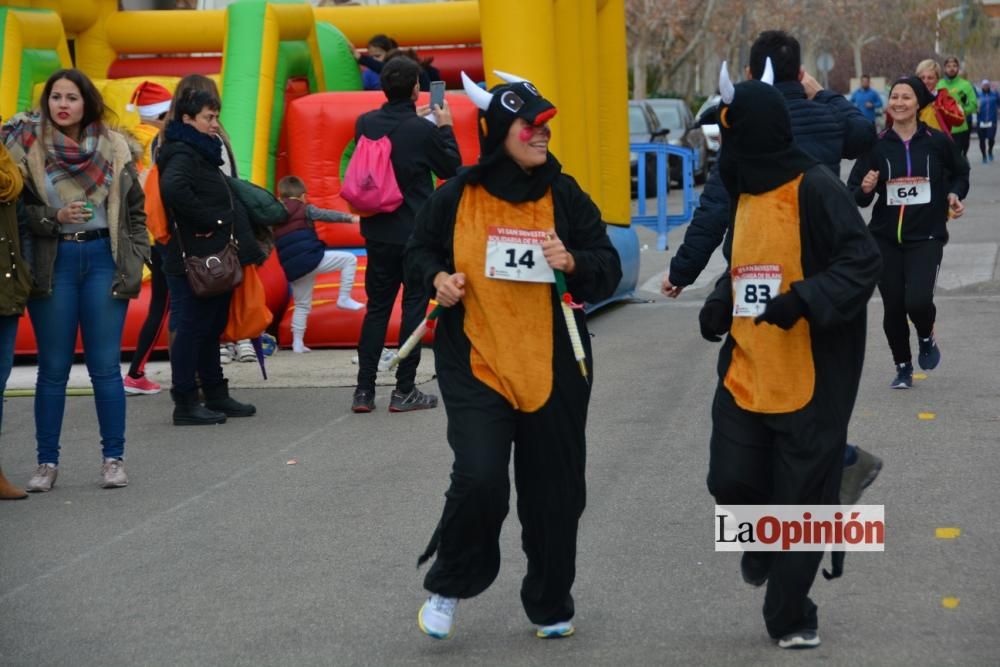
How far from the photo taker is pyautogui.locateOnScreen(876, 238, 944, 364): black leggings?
9070 mm

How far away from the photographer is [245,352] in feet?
37.6

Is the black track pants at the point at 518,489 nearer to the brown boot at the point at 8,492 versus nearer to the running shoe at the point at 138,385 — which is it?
the brown boot at the point at 8,492

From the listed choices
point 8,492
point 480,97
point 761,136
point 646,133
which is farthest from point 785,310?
point 646,133

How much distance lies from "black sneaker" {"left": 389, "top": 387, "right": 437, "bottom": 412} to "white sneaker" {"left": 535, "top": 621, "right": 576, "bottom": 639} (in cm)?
→ 430

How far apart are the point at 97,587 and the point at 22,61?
24.7 ft

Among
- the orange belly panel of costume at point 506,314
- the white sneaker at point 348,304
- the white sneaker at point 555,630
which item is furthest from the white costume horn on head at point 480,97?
the white sneaker at point 348,304

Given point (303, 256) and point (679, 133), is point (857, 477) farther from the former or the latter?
point (679, 133)

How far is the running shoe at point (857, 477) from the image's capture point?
4993 millimetres

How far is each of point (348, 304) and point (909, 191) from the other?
4162 mm

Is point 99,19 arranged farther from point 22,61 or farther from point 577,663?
point 577,663

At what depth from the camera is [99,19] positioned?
15.0 m

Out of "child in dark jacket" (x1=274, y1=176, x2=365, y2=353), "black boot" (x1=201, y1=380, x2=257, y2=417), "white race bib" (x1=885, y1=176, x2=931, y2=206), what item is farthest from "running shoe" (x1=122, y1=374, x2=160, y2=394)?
"white race bib" (x1=885, y1=176, x2=931, y2=206)

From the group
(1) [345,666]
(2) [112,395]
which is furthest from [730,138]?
(2) [112,395]

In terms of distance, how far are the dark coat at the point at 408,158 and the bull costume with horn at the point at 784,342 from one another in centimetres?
440
